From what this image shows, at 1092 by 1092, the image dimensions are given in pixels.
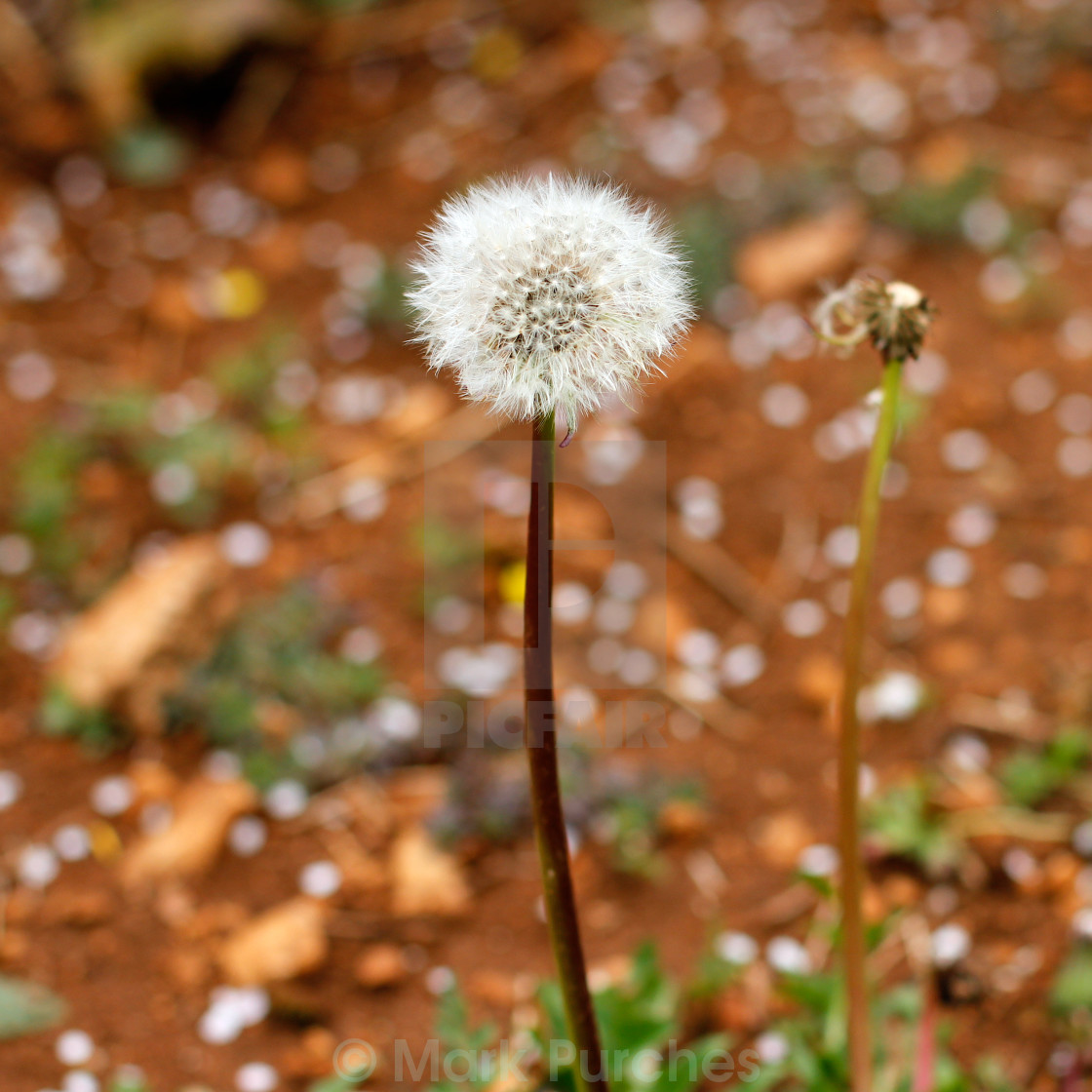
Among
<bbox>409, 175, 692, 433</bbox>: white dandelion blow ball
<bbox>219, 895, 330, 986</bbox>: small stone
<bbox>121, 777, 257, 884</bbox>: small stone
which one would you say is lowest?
<bbox>219, 895, 330, 986</bbox>: small stone

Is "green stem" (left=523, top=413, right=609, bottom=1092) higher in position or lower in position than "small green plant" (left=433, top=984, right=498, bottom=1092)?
higher

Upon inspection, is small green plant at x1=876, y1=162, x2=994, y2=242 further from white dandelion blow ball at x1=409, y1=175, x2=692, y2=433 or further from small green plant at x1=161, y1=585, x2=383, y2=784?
white dandelion blow ball at x1=409, y1=175, x2=692, y2=433

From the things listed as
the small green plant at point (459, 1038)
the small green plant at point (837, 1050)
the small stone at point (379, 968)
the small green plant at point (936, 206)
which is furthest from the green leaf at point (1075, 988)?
the small green plant at point (936, 206)

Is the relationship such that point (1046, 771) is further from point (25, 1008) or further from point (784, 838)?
point (25, 1008)

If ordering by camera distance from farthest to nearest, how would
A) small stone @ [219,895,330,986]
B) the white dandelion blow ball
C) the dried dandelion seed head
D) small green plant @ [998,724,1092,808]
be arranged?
1. small green plant @ [998,724,1092,808]
2. small stone @ [219,895,330,986]
3. the dried dandelion seed head
4. the white dandelion blow ball

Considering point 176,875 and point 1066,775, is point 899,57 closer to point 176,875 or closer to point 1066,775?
point 1066,775

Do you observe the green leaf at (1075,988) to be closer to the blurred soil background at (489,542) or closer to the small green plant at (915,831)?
the blurred soil background at (489,542)

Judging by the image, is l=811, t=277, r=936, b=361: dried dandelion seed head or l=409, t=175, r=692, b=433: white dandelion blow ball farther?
l=811, t=277, r=936, b=361: dried dandelion seed head

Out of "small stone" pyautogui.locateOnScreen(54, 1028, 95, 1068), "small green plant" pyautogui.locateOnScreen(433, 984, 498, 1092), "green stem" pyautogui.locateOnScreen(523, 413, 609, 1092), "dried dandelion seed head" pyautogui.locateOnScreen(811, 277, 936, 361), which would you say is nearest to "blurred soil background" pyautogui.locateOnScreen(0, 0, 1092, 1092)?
"small stone" pyautogui.locateOnScreen(54, 1028, 95, 1068)
